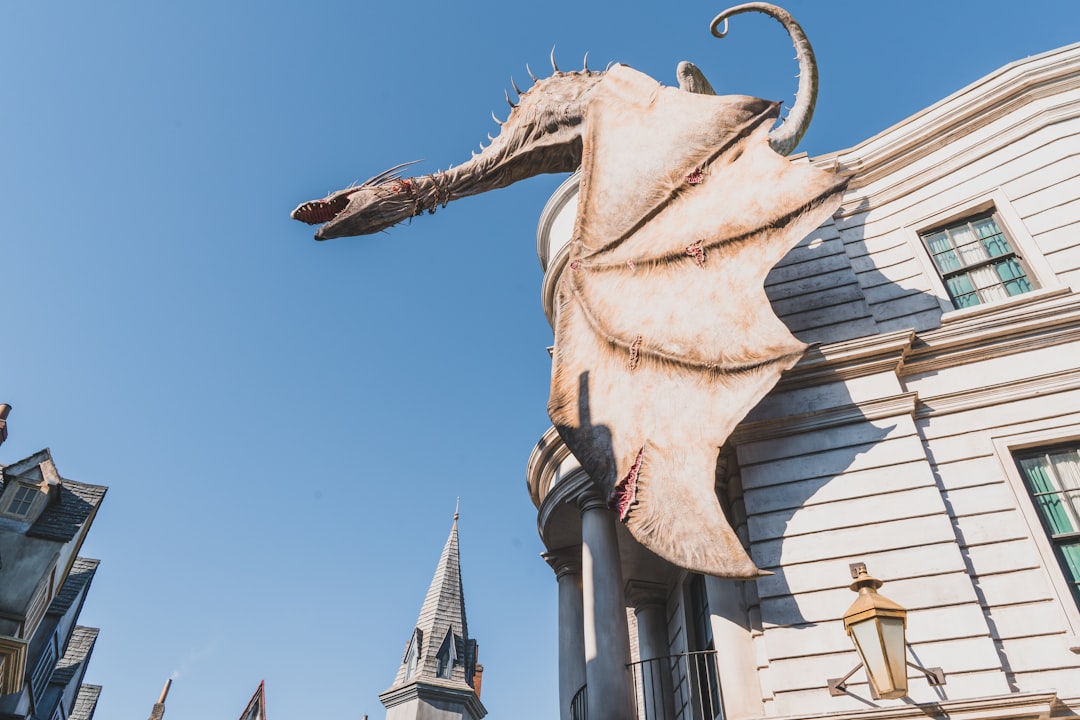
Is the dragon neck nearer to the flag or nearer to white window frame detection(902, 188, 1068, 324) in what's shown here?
white window frame detection(902, 188, 1068, 324)

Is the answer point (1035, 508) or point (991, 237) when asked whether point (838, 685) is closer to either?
point (1035, 508)

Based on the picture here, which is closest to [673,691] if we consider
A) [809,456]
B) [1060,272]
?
[809,456]

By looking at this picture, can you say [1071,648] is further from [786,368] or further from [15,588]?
[15,588]

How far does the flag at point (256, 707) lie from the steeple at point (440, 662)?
16171mm

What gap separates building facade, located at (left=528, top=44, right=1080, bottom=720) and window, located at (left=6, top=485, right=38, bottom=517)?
1476cm

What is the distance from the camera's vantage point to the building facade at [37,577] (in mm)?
16922

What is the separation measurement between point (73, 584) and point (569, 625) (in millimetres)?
19631

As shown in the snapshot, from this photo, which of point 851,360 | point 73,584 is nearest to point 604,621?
point 851,360

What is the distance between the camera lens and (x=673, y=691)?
39.1 feet

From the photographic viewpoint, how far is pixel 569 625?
1171 cm

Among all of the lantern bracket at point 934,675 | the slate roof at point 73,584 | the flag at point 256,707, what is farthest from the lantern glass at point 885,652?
the slate roof at point 73,584

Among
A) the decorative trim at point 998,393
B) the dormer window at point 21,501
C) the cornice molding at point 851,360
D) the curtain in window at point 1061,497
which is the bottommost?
the curtain in window at point 1061,497

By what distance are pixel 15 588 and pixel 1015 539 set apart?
2023cm

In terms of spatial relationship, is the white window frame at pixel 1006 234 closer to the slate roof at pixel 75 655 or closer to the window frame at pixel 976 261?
the window frame at pixel 976 261
